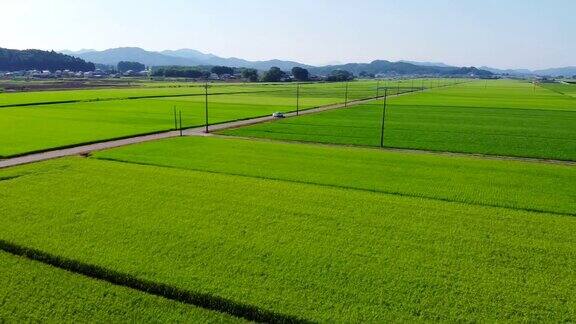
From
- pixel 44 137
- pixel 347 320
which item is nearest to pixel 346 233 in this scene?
pixel 347 320

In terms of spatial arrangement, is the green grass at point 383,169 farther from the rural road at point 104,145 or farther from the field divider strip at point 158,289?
the field divider strip at point 158,289

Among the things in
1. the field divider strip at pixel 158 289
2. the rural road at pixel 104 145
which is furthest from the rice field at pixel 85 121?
the field divider strip at pixel 158 289

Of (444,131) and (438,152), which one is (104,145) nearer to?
(438,152)

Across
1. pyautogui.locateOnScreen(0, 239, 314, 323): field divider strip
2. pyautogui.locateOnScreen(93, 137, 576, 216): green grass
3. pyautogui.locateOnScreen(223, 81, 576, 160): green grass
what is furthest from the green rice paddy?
pyautogui.locateOnScreen(223, 81, 576, 160): green grass

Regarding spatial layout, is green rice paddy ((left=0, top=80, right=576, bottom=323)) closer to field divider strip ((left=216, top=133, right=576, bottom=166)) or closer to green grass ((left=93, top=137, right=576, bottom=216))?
green grass ((left=93, top=137, right=576, bottom=216))

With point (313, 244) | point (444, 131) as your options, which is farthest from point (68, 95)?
point (313, 244)

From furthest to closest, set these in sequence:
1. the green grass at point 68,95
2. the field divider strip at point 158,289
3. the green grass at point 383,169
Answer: the green grass at point 68,95, the green grass at point 383,169, the field divider strip at point 158,289

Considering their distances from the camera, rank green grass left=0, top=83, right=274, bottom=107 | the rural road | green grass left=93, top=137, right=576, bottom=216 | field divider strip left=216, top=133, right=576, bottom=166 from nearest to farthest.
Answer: green grass left=93, top=137, right=576, bottom=216
the rural road
field divider strip left=216, top=133, right=576, bottom=166
green grass left=0, top=83, right=274, bottom=107
